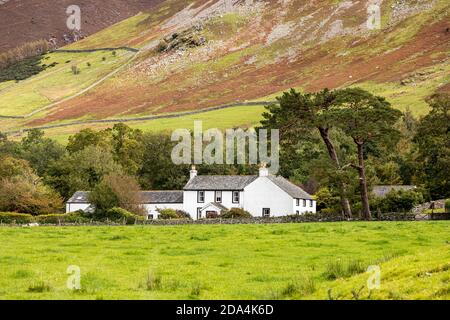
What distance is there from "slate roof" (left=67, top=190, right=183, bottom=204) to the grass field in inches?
1702

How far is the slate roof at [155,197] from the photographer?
91.3 metres

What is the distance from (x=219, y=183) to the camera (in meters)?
91.2

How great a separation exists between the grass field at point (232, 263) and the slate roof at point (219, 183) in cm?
4136

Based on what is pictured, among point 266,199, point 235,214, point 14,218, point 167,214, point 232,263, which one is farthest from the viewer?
point 266,199

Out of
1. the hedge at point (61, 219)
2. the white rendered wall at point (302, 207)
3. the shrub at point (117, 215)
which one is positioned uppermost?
the white rendered wall at point (302, 207)

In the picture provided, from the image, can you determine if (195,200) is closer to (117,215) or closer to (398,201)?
(117,215)

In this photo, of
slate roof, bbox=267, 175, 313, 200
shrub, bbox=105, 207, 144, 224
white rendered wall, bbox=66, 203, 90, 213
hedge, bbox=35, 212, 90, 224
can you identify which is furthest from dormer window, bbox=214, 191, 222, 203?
hedge, bbox=35, 212, 90, 224

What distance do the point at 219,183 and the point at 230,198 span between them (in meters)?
2.52

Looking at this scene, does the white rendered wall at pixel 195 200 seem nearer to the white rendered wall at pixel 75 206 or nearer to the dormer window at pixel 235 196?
the dormer window at pixel 235 196

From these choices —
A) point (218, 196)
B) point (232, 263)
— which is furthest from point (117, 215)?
point (232, 263)

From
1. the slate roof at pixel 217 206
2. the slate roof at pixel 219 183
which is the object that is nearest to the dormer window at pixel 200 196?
the slate roof at pixel 219 183

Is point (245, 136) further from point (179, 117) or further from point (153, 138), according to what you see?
point (179, 117)

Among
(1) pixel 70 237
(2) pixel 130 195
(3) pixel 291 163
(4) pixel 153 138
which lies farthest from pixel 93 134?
(1) pixel 70 237
